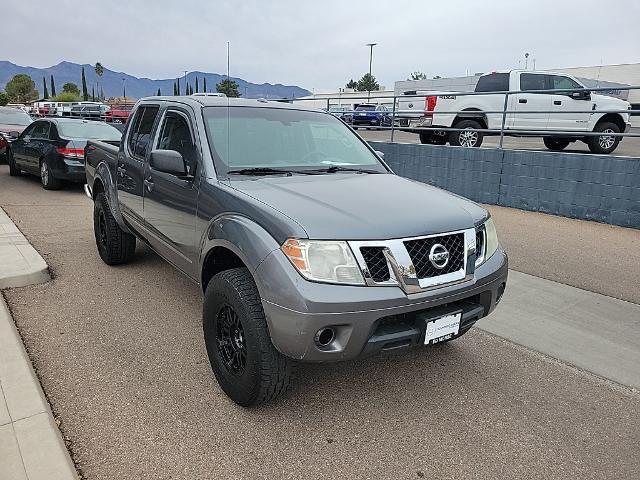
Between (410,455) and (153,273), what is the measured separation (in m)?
3.59

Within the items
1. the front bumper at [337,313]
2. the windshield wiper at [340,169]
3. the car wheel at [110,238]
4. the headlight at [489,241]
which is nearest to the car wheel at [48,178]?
the car wheel at [110,238]

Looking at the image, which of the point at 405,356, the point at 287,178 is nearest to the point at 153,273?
the point at 287,178

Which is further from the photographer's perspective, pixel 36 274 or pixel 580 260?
pixel 580 260

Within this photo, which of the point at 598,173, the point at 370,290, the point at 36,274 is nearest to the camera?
the point at 370,290

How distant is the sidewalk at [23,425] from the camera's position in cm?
229

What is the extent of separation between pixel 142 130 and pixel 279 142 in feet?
5.16

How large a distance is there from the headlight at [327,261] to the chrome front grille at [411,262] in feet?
0.15

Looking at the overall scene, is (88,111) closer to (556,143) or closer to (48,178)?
(48,178)

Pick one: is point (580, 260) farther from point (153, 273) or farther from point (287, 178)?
point (153, 273)

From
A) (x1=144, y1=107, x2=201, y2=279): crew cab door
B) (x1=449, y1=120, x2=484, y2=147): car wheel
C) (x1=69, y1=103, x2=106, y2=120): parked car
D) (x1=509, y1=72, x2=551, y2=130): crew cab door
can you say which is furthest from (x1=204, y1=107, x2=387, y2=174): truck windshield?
(x1=69, y1=103, x2=106, y2=120): parked car

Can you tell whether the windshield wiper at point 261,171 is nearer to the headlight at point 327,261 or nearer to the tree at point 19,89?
the headlight at point 327,261

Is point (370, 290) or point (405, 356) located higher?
point (370, 290)

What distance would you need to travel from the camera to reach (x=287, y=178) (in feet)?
11.1

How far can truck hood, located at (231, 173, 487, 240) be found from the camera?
2.60 metres
